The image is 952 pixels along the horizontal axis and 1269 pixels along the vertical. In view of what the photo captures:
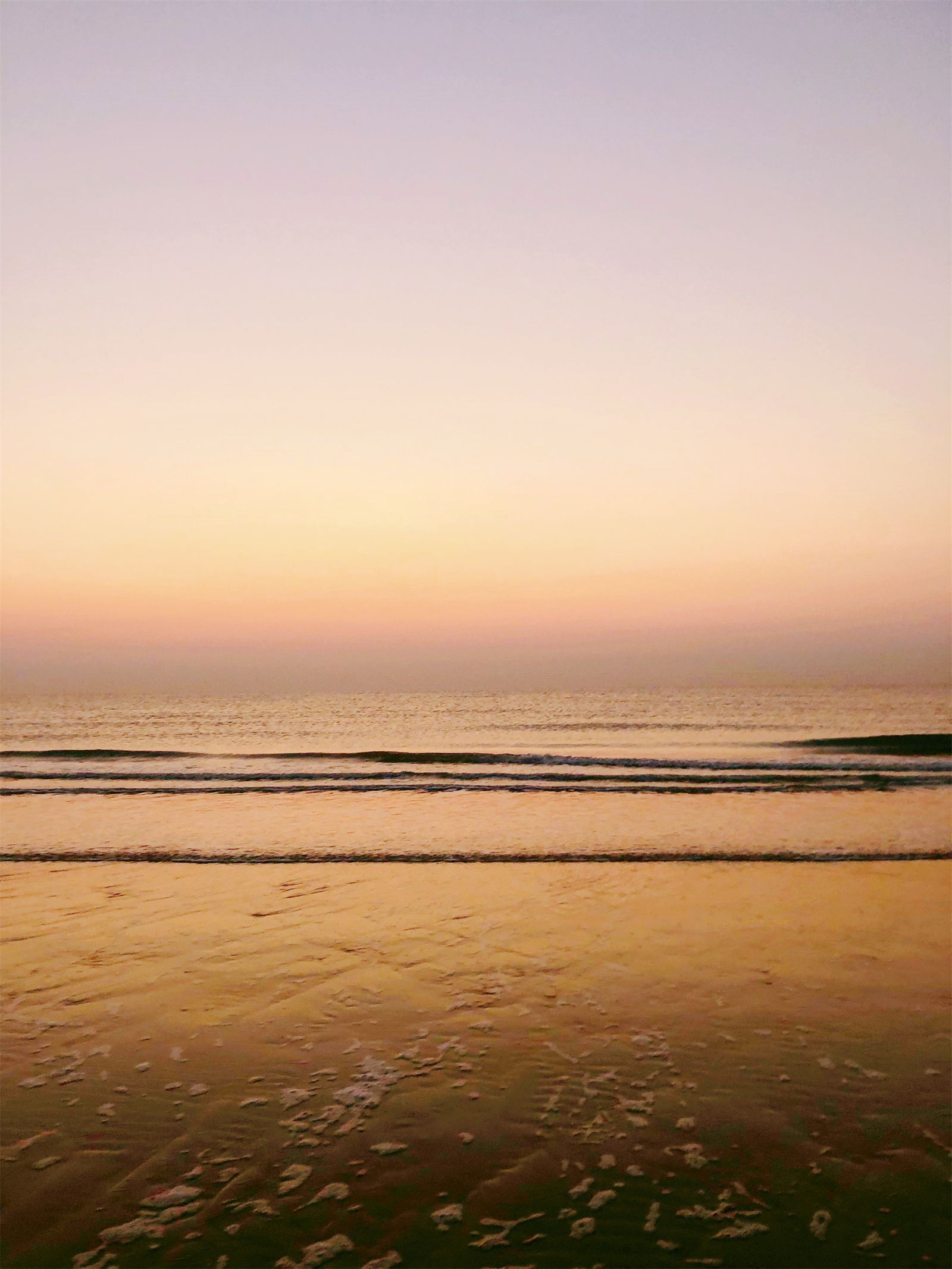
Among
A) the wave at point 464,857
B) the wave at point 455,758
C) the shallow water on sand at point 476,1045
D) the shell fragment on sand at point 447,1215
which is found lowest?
the wave at point 455,758

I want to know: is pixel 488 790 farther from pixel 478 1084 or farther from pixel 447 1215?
pixel 447 1215

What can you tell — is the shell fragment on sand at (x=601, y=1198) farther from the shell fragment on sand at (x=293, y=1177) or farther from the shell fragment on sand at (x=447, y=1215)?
the shell fragment on sand at (x=293, y=1177)

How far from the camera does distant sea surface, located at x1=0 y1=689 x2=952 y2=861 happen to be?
46.2 feet

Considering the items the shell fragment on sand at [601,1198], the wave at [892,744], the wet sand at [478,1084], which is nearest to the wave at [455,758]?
the wave at [892,744]

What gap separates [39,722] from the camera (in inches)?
2250

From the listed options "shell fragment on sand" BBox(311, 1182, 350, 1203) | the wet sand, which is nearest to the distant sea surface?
the wet sand

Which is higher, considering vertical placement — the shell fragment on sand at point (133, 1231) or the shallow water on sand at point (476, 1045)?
the shell fragment on sand at point (133, 1231)

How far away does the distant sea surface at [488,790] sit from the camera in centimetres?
1407

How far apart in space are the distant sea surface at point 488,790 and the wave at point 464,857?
0.07 metres

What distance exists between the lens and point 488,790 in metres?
22.0

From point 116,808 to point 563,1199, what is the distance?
1711 centimetres

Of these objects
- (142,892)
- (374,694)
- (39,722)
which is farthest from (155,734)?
(374,694)

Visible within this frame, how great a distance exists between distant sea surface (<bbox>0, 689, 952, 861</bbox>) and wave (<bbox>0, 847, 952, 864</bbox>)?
67 mm

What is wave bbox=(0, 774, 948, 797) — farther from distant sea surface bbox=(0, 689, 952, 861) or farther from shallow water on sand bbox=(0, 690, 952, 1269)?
shallow water on sand bbox=(0, 690, 952, 1269)
